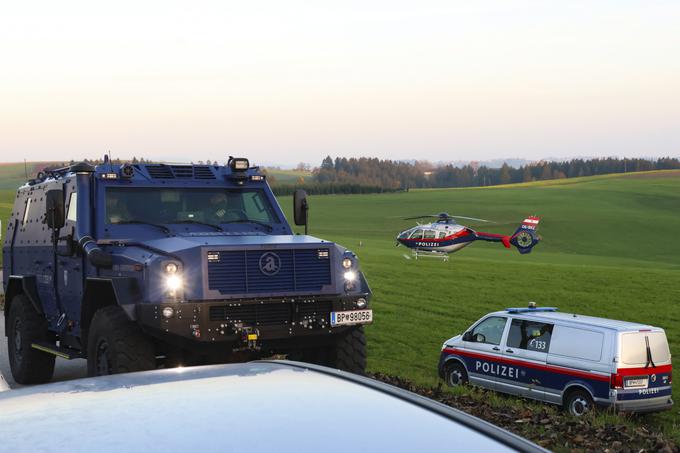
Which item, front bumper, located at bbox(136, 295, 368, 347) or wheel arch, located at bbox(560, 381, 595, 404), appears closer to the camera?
front bumper, located at bbox(136, 295, 368, 347)

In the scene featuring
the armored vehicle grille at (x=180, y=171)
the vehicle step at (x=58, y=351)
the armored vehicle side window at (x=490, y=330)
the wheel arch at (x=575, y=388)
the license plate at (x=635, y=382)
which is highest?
the armored vehicle grille at (x=180, y=171)

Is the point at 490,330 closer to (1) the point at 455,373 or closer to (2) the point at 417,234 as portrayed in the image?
(1) the point at 455,373

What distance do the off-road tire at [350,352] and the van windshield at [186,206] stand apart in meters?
1.96

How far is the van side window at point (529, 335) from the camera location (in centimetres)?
1872

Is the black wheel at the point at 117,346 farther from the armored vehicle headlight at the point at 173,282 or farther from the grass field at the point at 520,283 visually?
the grass field at the point at 520,283

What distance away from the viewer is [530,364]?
18.9 meters

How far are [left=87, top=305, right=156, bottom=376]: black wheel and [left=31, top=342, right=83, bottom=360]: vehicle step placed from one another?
1.29 metres

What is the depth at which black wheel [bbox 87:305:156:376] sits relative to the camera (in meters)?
9.27

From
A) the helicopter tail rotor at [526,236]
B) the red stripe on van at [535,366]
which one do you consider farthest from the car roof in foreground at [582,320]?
the helicopter tail rotor at [526,236]

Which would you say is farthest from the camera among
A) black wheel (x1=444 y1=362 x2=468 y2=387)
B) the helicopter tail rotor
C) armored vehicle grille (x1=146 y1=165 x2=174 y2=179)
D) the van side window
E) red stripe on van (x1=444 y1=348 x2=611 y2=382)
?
the helicopter tail rotor

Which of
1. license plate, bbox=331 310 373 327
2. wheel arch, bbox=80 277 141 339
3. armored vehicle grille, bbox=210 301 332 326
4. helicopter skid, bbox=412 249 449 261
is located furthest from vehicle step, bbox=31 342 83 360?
helicopter skid, bbox=412 249 449 261

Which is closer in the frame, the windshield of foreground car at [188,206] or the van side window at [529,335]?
the windshield of foreground car at [188,206]

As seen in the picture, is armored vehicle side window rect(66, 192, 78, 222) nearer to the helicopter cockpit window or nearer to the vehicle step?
the vehicle step

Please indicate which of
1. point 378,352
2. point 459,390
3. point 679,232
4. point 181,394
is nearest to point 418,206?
point 679,232
